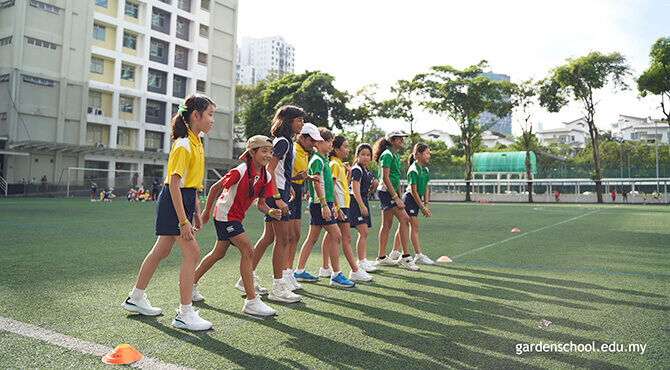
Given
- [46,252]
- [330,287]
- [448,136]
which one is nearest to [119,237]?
[46,252]

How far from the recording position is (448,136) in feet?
378

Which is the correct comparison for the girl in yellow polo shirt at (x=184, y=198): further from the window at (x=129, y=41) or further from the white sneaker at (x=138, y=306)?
the window at (x=129, y=41)

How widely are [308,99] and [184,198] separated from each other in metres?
39.2

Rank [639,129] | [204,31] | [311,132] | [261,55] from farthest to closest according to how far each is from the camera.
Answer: [261,55]
[639,129]
[204,31]
[311,132]

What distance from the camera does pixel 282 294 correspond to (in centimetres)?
426

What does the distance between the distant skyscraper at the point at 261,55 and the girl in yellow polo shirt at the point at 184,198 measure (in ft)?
508

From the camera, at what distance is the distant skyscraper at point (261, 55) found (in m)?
154

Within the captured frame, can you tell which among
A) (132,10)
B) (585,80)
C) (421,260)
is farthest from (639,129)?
(421,260)

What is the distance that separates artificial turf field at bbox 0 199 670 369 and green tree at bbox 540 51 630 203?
1264 inches

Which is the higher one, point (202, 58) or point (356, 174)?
point (202, 58)

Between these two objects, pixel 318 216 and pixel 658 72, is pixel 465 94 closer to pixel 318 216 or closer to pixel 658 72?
pixel 658 72

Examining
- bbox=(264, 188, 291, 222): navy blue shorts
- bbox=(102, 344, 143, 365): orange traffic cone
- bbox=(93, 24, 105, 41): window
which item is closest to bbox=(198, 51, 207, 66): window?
bbox=(93, 24, 105, 41): window

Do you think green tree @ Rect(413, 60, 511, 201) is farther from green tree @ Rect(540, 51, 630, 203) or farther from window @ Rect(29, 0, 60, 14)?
window @ Rect(29, 0, 60, 14)

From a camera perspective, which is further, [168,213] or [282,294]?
[282,294]
